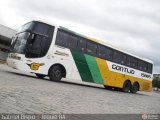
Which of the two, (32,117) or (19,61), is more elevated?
(19,61)

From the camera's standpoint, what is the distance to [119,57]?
75.4ft

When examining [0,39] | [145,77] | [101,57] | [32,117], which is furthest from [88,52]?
[0,39]

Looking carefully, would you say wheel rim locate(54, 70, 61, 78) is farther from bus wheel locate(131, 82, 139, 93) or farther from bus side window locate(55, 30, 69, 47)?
bus wheel locate(131, 82, 139, 93)

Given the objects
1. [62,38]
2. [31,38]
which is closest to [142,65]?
[62,38]

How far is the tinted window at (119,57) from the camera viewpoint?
74.2 feet

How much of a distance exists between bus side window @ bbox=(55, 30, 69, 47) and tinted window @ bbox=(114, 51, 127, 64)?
18.7ft

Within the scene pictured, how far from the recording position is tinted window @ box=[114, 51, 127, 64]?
2262 centimetres

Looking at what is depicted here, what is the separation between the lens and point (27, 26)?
1731cm

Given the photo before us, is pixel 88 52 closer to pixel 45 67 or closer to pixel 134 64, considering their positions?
pixel 45 67

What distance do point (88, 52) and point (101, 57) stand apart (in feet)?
5.25

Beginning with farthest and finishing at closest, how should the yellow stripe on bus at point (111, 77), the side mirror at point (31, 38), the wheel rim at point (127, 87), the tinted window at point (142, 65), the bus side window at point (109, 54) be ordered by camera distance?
the tinted window at point (142, 65) → the wheel rim at point (127, 87) → the bus side window at point (109, 54) → the yellow stripe on bus at point (111, 77) → the side mirror at point (31, 38)

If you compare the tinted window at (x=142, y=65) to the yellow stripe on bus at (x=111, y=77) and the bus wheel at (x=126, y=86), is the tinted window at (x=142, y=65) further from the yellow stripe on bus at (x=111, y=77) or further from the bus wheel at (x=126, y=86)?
the bus wheel at (x=126, y=86)

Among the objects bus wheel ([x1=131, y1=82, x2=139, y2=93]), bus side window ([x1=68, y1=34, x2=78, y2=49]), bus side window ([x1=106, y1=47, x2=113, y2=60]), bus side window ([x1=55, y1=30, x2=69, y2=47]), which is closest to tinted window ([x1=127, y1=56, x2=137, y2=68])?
bus wheel ([x1=131, y1=82, x2=139, y2=93])

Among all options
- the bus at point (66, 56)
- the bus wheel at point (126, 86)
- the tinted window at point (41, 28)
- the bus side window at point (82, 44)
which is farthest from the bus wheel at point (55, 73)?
the bus wheel at point (126, 86)
